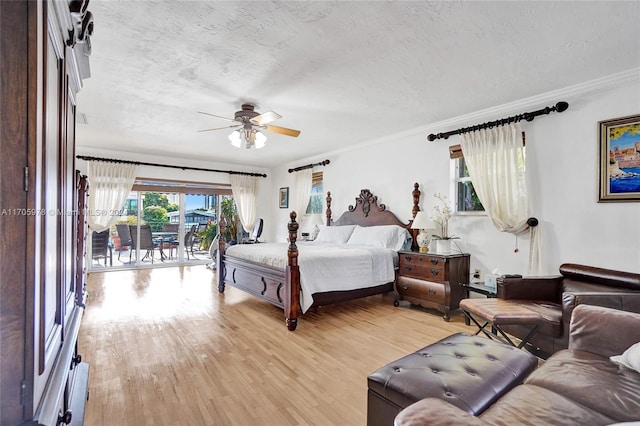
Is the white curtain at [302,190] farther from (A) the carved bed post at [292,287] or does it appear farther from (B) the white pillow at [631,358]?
(B) the white pillow at [631,358]

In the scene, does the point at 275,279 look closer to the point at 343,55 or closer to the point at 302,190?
the point at 343,55

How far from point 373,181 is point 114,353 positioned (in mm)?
4114

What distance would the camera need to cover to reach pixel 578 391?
1.26 metres

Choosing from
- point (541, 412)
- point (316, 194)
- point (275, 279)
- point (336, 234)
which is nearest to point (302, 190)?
point (316, 194)

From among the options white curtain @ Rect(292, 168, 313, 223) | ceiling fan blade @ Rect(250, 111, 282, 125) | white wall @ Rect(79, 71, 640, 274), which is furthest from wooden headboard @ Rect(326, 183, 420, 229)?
ceiling fan blade @ Rect(250, 111, 282, 125)

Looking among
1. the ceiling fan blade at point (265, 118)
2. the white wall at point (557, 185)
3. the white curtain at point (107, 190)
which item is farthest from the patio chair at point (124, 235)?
the white wall at point (557, 185)

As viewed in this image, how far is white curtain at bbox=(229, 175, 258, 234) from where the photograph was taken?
746 centimetres

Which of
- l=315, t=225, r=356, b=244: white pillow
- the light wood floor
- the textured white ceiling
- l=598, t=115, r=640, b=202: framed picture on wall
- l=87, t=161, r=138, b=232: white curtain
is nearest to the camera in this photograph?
the light wood floor

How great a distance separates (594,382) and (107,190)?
711 cm

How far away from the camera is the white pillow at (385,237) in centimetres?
444

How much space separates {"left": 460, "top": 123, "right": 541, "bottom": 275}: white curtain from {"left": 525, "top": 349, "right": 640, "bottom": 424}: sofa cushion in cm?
200

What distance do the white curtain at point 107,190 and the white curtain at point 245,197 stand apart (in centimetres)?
211

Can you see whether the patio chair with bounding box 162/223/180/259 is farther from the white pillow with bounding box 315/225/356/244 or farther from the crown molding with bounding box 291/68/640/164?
the crown molding with bounding box 291/68/640/164

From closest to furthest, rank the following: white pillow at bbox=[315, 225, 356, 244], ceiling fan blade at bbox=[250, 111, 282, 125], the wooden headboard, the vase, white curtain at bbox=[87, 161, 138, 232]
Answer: ceiling fan blade at bbox=[250, 111, 282, 125] → the vase → the wooden headboard → white pillow at bbox=[315, 225, 356, 244] → white curtain at bbox=[87, 161, 138, 232]
